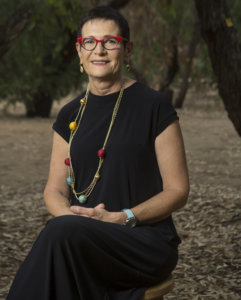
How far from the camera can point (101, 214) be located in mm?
2777

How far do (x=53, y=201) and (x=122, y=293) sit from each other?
578mm

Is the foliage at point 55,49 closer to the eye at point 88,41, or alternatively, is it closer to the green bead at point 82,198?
the eye at point 88,41

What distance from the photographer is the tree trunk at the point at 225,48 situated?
6.00 m

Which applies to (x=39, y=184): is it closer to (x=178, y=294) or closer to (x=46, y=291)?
(x=178, y=294)

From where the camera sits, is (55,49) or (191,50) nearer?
(55,49)

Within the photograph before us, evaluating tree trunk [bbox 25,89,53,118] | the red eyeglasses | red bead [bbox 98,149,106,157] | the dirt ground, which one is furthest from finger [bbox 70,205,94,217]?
tree trunk [bbox 25,89,53,118]

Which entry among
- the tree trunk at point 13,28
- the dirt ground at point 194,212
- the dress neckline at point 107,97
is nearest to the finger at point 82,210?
the dress neckline at point 107,97

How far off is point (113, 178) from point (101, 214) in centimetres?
20

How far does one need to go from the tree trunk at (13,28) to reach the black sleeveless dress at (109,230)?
175 inches

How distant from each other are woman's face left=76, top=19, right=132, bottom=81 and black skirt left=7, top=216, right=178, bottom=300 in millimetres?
713

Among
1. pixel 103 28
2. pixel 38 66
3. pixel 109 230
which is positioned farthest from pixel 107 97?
pixel 38 66

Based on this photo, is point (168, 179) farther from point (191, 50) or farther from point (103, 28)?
point (191, 50)

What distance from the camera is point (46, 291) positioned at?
2504 mm

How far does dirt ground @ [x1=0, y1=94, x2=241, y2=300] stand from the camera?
488 centimetres
